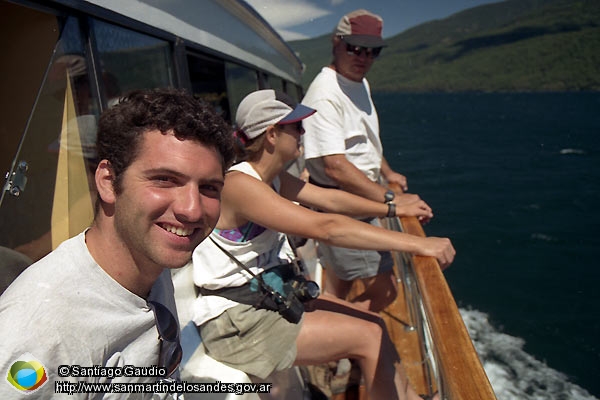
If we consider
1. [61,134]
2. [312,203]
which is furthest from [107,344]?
[312,203]

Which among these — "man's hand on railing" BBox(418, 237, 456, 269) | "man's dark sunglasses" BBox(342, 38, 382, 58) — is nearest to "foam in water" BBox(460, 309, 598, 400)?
"man's hand on railing" BBox(418, 237, 456, 269)

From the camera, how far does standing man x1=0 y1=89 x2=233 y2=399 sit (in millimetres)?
866

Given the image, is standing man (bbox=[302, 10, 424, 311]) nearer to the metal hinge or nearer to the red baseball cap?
the red baseball cap

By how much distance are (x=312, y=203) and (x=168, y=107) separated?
1.39 m

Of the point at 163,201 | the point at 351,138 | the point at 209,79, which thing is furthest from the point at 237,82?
the point at 163,201

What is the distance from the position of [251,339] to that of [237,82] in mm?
3240

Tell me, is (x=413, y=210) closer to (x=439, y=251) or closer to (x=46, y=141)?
(x=439, y=251)

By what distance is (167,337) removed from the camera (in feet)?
3.80

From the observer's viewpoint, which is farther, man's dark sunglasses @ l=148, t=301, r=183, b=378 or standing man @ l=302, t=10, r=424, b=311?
standing man @ l=302, t=10, r=424, b=311

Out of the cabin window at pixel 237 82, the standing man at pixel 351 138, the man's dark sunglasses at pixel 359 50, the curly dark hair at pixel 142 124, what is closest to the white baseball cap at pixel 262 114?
the standing man at pixel 351 138

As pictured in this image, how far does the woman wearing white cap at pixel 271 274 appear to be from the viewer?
1.77 meters

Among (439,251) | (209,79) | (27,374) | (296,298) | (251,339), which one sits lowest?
(251,339)

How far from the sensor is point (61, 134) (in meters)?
1.68

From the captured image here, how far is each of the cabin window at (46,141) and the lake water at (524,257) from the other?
15.1 ft
